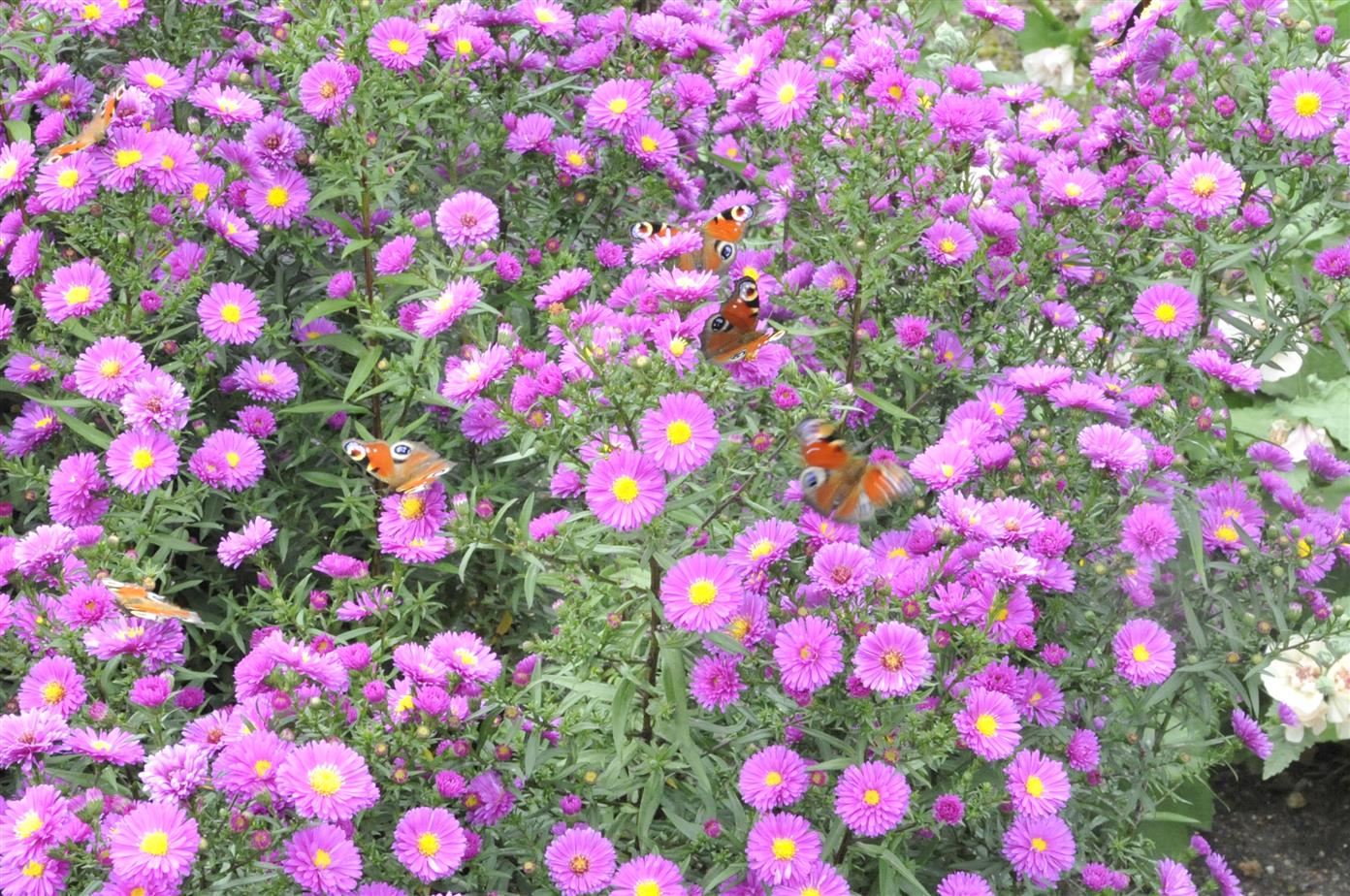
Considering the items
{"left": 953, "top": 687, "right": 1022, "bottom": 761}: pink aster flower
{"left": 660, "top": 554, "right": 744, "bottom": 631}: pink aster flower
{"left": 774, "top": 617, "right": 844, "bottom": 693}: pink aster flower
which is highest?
{"left": 660, "top": 554, "right": 744, "bottom": 631}: pink aster flower

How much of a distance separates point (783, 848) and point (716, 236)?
4.01 feet

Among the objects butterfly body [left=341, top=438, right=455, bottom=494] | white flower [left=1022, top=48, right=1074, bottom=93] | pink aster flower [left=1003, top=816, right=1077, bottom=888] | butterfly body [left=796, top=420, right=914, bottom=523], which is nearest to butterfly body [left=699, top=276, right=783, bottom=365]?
butterfly body [left=796, top=420, right=914, bottom=523]

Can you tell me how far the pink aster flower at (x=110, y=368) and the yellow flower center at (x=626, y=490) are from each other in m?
1.19

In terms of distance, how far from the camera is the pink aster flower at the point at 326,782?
197 cm

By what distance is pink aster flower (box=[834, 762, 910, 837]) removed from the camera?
2.11m

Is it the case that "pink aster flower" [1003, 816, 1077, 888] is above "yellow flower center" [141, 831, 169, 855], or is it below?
below

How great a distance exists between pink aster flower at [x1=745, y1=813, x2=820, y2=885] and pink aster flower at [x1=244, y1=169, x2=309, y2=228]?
169cm

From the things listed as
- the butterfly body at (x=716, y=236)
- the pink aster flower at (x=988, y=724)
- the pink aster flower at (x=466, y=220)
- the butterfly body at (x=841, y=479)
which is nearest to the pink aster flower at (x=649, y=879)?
the pink aster flower at (x=988, y=724)

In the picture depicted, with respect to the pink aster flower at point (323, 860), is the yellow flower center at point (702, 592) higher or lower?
higher

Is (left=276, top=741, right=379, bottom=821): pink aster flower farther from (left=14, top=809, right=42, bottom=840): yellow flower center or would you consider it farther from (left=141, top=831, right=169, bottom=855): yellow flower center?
(left=14, top=809, right=42, bottom=840): yellow flower center

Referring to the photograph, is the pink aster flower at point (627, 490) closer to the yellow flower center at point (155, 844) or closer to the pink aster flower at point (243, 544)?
the yellow flower center at point (155, 844)

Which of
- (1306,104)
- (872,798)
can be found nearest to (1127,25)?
(1306,104)

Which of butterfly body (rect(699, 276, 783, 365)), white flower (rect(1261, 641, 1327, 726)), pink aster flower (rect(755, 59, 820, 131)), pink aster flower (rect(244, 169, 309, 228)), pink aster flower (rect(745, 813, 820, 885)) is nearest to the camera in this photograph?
pink aster flower (rect(745, 813, 820, 885))

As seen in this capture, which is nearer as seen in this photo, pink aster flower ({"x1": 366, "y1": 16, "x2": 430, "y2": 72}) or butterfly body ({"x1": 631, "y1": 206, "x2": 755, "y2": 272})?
butterfly body ({"x1": 631, "y1": 206, "x2": 755, "y2": 272})
